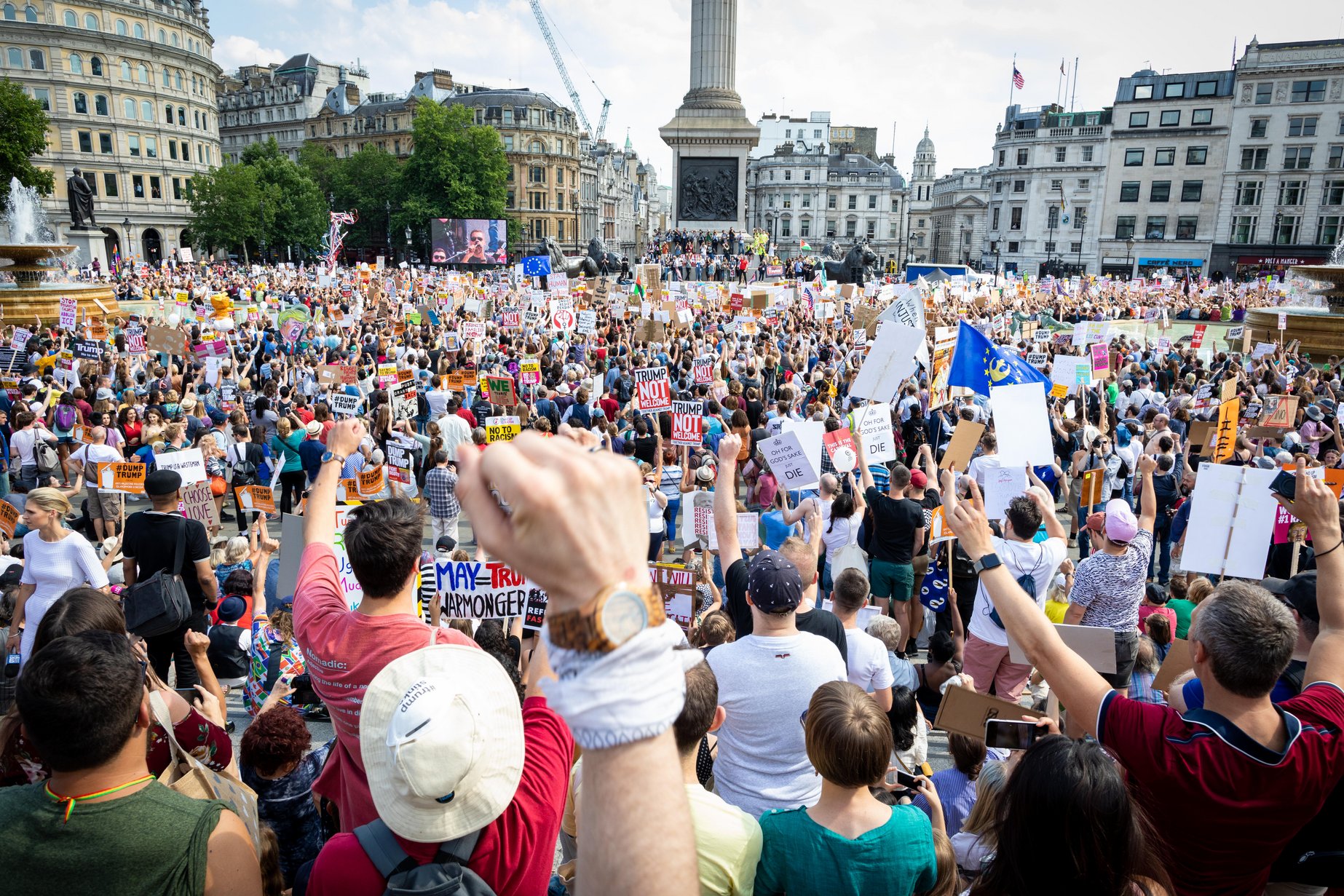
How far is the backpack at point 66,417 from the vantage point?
1005 centimetres

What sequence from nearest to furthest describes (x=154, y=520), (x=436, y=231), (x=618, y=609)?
(x=618, y=609)
(x=154, y=520)
(x=436, y=231)

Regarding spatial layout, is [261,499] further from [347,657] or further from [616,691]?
[616,691]

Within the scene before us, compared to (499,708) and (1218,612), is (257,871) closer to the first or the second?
(499,708)

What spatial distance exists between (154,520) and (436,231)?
59.3 m

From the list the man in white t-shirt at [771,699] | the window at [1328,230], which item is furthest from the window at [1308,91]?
the man in white t-shirt at [771,699]

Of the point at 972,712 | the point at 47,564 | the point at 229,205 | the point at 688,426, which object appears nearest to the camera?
the point at 972,712

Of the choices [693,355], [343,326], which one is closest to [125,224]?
[343,326]

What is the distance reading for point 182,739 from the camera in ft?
9.72

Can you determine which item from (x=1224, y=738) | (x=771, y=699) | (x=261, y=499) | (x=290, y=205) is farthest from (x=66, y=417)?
(x=290, y=205)

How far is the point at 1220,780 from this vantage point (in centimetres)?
223

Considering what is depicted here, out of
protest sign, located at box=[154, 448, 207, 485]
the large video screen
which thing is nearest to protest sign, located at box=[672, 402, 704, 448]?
protest sign, located at box=[154, 448, 207, 485]

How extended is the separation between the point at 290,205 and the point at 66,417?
6696cm

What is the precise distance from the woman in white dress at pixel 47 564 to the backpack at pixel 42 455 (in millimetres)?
5734

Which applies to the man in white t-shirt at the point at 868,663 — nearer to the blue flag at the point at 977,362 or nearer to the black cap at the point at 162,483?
the black cap at the point at 162,483
